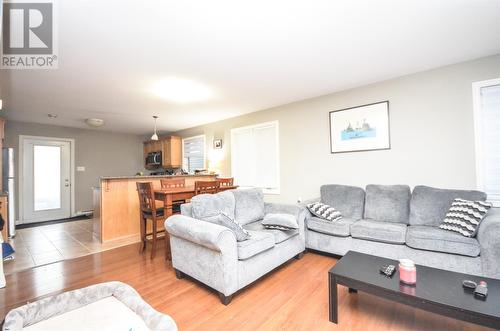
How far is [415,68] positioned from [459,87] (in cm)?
Result: 55

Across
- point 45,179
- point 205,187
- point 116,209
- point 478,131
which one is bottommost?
point 116,209

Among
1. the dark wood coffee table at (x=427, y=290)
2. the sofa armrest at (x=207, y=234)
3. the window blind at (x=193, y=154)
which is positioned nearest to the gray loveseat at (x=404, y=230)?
the dark wood coffee table at (x=427, y=290)

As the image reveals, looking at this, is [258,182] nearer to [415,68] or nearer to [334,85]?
[334,85]

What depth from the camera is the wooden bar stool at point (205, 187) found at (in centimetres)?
334

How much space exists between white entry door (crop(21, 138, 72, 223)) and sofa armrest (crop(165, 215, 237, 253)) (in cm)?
531

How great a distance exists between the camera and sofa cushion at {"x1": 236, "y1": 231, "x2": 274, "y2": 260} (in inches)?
81.0

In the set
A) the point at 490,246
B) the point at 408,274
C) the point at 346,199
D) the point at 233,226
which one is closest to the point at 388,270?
the point at 408,274

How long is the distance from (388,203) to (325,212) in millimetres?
819

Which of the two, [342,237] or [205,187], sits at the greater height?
[205,187]

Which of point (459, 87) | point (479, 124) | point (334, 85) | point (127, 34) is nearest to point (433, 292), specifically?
point (479, 124)

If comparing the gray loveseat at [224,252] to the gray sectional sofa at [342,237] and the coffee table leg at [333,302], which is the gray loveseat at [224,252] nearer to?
the gray sectional sofa at [342,237]

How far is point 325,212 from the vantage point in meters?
3.01

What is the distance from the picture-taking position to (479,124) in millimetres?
2615

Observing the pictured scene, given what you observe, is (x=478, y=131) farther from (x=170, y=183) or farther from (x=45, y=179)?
(x=45, y=179)
